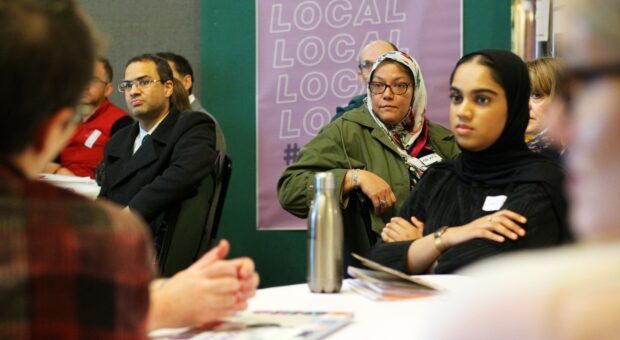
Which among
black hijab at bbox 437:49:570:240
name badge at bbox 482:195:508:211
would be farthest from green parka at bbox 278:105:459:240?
name badge at bbox 482:195:508:211

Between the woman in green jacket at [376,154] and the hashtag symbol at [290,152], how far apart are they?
1.25 metres

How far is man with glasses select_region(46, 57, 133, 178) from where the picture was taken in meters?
4.84

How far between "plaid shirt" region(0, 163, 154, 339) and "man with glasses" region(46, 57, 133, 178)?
4088mm

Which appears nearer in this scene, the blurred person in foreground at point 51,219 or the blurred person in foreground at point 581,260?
the blurred person in foreground at point 581,260

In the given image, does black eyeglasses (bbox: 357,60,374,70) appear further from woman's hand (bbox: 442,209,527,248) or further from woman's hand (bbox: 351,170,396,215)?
woman's hand (bbox: 442,209,527,248)

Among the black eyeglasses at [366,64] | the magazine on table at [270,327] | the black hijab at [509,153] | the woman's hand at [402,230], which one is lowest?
the woman's hand at [402,230]

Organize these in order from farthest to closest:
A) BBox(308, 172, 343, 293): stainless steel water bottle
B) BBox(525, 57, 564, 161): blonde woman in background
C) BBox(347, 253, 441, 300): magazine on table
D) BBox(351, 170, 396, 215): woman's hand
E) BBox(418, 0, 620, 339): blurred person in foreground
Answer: BBox(525, 57, 564, 161): blonde woman in background, BBox(351, 170, 396, 215): woman's hand, BBox(308, 172, 343, 293): stainless steel water bottle, BBox(347, 253, 441, 300): magazine on table, BBox(418, 0, 620, 339): blurred person in foreground

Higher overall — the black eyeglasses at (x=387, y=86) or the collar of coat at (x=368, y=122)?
the black eyeglasses at (x=387, y=86)

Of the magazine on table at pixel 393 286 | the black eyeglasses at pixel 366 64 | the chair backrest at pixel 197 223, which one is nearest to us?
the magazine on table at pixel 393 286

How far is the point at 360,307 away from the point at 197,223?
2.24 m

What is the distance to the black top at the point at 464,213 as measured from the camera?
2232 mm

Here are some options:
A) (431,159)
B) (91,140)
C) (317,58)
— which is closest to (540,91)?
(431,159)

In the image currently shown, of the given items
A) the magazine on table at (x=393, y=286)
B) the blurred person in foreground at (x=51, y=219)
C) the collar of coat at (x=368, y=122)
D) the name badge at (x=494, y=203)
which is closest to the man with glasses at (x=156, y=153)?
the collar of coat at (x=368, y=122)

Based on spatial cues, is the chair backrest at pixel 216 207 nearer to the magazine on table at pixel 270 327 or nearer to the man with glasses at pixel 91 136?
the man with glasses at pixel 91 136
